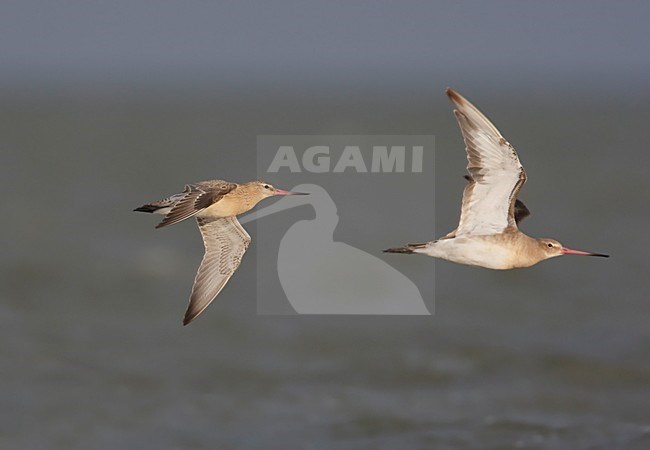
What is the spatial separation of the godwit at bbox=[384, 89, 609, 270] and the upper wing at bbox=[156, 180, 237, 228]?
1.63 meters

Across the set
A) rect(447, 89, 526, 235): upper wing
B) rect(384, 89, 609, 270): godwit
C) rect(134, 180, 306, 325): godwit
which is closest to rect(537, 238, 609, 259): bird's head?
rect(384, 89, 609, 270): godwit

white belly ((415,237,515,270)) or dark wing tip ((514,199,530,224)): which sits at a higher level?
dark wing tip ((514,199,530,224))

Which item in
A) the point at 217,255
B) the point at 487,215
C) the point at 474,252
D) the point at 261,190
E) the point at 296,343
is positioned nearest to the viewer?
the point at 474,252

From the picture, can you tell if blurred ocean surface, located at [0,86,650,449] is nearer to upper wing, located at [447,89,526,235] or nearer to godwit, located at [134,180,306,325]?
godwit, located at [134,180,306,325]

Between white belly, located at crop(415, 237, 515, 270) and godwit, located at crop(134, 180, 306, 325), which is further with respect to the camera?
godwit, located at crop(134, 180, 306, 325)

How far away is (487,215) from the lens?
1182cm

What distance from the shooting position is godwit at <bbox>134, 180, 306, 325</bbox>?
39.0 feet

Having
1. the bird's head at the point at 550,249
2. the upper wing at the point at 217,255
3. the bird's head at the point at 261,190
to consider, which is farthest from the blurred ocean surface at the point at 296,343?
the bird's head at the point at 550,249

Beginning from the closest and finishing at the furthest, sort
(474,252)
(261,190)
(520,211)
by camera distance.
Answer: (474,252) → (261,190) → (520,211)

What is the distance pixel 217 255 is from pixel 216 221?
339mm

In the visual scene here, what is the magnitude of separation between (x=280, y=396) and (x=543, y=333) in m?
7.37

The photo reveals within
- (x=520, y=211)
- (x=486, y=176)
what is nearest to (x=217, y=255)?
(x=486, y=176)

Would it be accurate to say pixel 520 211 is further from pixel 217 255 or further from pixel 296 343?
pixel 296 343

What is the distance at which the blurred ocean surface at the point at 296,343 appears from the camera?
75.3ft
